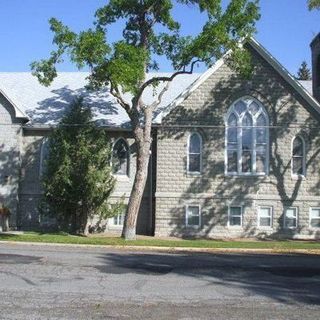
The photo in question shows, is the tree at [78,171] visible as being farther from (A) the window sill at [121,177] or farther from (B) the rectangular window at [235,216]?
(B) the rectangular window at [235,216]

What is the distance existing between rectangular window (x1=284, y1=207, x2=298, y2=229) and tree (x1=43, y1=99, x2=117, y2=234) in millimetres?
7968

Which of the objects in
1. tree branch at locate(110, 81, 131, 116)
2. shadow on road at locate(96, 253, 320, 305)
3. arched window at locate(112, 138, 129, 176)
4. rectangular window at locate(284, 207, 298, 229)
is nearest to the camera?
shadow on road at locate(96, 253, 320, 305)

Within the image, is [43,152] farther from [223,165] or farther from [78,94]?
[223,165]

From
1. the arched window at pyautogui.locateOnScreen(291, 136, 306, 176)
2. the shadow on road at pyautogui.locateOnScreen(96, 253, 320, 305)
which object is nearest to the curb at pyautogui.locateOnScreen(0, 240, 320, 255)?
the shadow on road at pyautogui.locateOnScreen(96, 253, 320, 305)

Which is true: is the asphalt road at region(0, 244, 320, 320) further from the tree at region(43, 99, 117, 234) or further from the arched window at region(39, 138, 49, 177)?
the arched window at region(39, 138, 49, 177)

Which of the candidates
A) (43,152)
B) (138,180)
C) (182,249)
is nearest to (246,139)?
(138,180)

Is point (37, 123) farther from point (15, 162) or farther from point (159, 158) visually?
point (159, 158)

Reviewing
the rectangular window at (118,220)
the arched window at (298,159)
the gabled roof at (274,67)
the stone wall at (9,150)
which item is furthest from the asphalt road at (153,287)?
the stone wall at (9,150)

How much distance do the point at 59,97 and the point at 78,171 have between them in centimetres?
658

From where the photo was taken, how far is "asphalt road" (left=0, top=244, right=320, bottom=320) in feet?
29.2

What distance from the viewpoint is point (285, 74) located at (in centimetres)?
2688

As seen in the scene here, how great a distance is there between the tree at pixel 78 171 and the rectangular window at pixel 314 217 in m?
9.14

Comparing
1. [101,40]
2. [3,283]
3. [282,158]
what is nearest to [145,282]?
[3,283]

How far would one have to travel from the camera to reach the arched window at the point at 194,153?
2695cm
